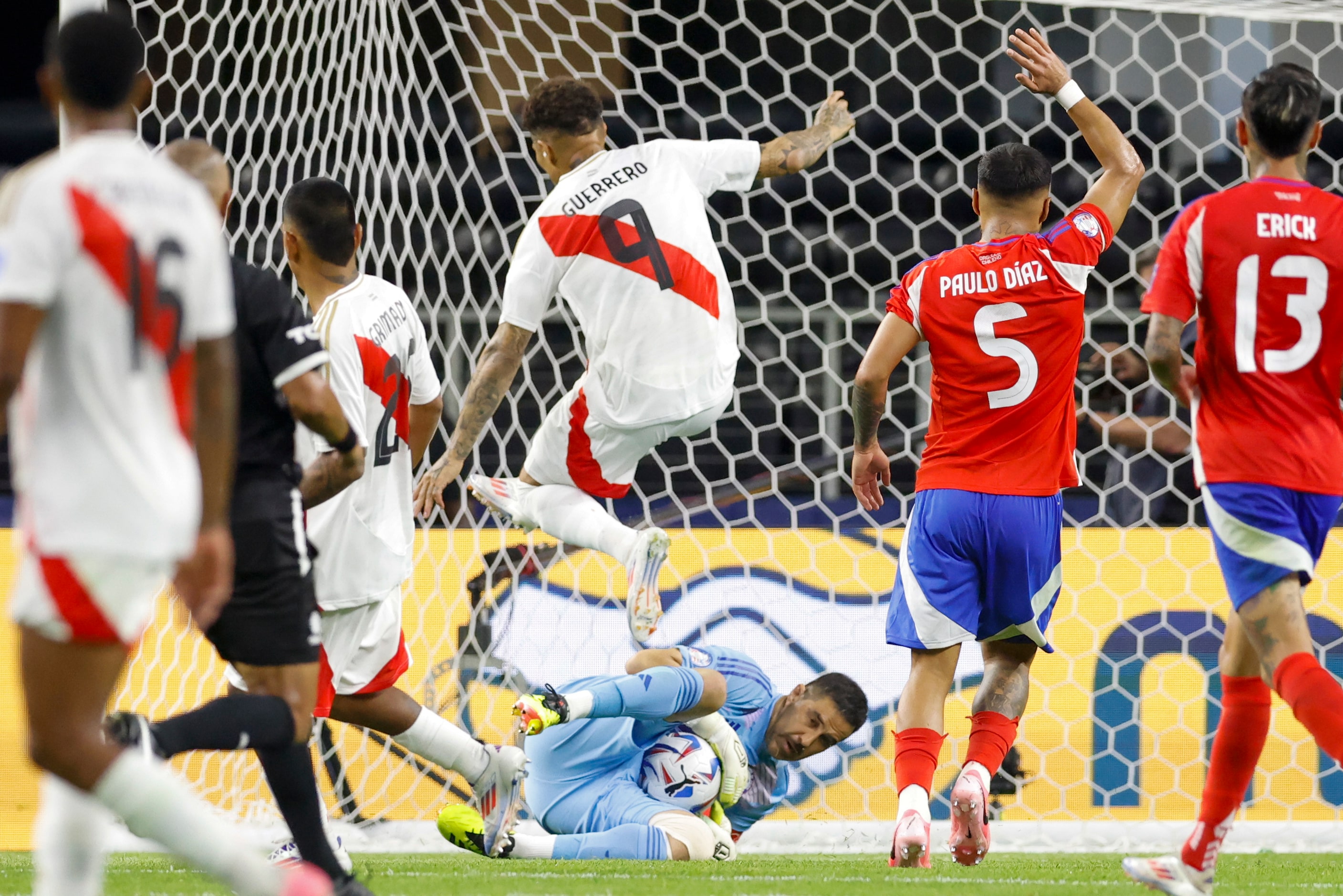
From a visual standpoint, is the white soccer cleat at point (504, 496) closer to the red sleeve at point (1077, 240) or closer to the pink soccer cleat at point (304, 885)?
the red sleeve at point (1077, 240)

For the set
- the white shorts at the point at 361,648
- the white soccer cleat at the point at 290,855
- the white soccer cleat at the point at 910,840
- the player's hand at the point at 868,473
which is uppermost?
the player's hand at the point at 868,473

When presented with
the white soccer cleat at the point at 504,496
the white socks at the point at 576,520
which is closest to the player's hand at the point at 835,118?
the white socks at the point at 576,520

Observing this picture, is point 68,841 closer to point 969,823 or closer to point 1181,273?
point 1181,273

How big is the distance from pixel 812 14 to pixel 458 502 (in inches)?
194

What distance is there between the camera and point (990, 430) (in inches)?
171

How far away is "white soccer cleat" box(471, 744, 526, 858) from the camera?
173 inches

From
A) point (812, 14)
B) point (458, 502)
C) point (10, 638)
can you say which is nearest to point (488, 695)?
point (458, 502)

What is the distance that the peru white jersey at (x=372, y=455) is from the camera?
423 cm

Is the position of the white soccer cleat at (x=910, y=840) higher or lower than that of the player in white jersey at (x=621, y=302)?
lower

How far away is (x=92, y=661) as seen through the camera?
2199 mm

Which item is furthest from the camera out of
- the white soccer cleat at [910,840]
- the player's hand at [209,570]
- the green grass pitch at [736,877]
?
the white soccer cleat at [910,840]

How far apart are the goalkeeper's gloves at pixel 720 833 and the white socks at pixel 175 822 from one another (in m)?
2.72

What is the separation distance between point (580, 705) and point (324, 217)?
64.0 inches

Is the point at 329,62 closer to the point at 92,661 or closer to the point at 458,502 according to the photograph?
the point at 458,502
